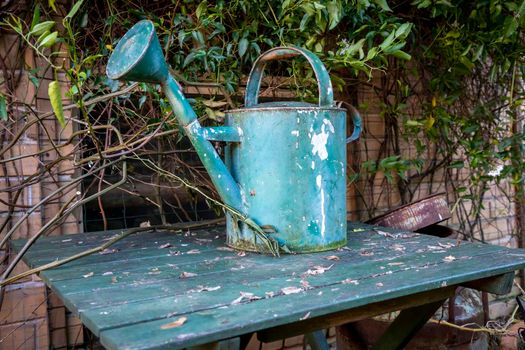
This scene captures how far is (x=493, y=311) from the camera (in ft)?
10.7

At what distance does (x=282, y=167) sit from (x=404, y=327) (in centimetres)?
58

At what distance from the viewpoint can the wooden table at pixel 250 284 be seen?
0.72 metres

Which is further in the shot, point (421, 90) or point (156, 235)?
point (421, 90)

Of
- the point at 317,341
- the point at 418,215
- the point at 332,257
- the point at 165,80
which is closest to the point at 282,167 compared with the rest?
the point at 332,257

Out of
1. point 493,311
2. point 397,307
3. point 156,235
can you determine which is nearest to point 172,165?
point 156,235

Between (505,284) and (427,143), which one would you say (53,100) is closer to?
(505,284)

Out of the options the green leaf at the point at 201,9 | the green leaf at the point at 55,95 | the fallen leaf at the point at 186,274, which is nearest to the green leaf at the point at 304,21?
the green leaf at the point at 201,9

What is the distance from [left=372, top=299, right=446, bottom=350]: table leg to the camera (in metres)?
1.29

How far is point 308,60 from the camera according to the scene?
4.14 feet

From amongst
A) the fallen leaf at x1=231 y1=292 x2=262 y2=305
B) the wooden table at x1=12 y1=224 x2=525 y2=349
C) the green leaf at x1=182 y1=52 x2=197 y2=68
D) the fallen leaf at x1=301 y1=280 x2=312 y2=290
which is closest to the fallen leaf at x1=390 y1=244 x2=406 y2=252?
the wooden table at x1=12 y1=224 x2=525 y2=349

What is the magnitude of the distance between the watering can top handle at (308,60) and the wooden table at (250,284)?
41cm

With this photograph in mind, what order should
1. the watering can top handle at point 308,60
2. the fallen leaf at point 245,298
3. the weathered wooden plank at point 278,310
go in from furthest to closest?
the watering can top handle at point 308,60 → the fallen leaf at point 245,298 → the weathered wooden plank at point 278,310

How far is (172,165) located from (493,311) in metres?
2.47

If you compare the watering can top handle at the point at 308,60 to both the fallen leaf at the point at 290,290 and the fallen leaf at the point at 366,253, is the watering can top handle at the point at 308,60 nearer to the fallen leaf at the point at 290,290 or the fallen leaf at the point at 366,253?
the fallen leaf at the point at 366,253
